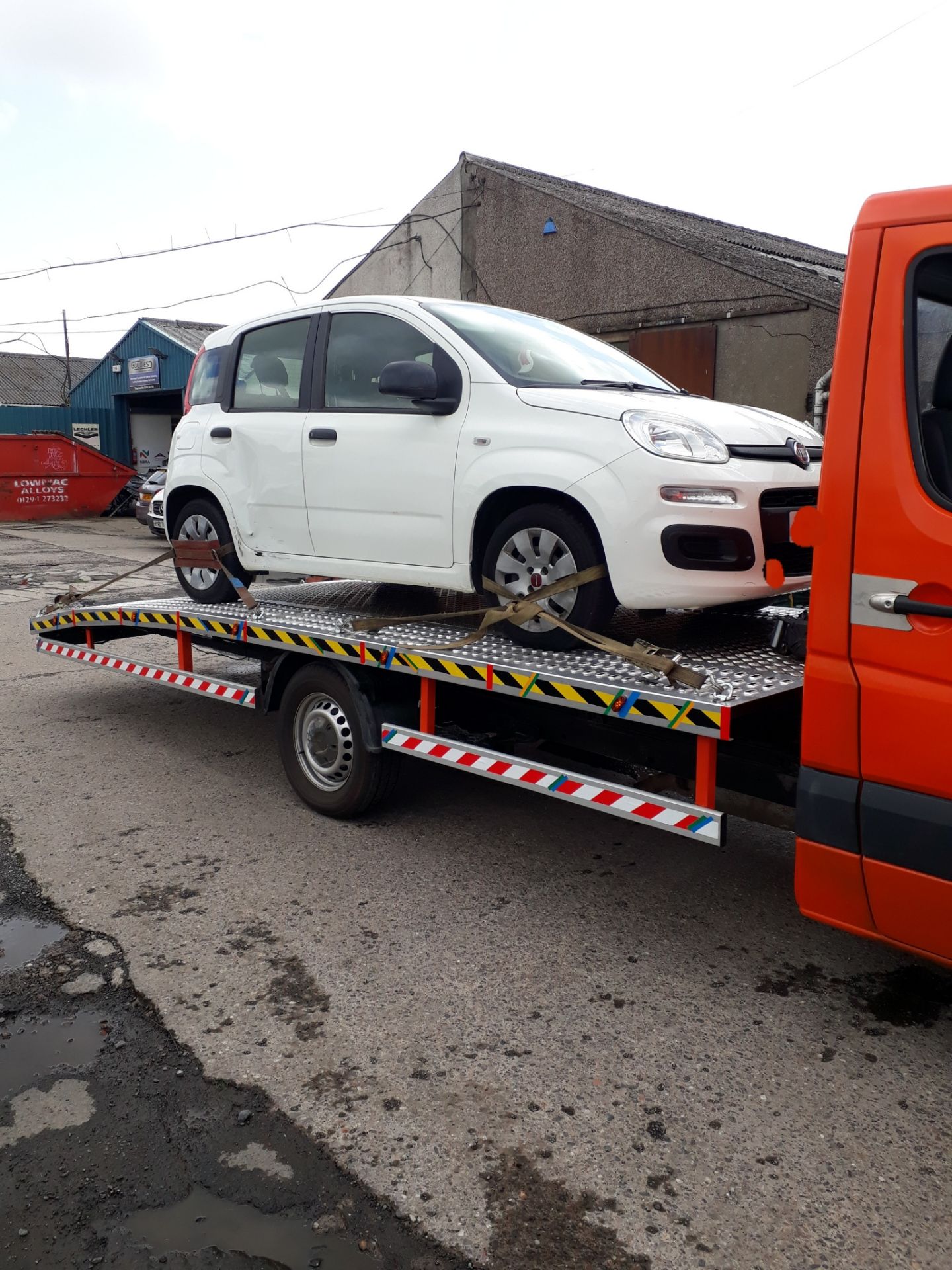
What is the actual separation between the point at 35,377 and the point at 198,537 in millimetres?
46117

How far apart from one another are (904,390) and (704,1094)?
6.52 ft

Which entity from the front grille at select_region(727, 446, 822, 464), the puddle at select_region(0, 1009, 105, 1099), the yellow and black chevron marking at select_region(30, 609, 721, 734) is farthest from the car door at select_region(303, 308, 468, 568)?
the puddle at select_region(0, 1009, 105, 1099)

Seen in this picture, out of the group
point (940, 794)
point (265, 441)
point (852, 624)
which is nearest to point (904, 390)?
point (852, 624)

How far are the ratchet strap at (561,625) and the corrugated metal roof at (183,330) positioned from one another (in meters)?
26.6

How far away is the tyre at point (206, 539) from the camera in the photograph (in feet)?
19.1

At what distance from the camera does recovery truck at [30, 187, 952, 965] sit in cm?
268

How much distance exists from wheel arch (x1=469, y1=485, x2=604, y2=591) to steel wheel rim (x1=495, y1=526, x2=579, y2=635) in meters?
0.13

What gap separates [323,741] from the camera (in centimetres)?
493

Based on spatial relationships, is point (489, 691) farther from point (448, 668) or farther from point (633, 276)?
point (633, 276)

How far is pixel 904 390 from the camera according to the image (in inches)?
107

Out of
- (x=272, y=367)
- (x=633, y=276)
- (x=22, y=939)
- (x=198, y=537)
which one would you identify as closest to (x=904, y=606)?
(x=22, y=939)

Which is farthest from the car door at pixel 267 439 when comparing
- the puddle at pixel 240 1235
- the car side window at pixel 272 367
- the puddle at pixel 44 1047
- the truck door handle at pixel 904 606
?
the puddle at pixel 240 1235

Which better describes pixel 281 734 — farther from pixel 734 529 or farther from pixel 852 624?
pixel 852 624

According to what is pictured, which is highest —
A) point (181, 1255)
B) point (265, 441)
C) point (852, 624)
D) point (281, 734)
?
point (265, 441)
